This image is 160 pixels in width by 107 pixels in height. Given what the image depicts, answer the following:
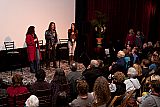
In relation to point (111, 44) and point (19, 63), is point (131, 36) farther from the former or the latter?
point (19, 63)

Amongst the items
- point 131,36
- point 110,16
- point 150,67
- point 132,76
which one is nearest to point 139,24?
point 110,16

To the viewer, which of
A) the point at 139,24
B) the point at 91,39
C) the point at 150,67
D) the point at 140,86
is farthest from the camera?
the point at 139,24

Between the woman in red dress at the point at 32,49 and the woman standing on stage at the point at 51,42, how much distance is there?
20.9 inches

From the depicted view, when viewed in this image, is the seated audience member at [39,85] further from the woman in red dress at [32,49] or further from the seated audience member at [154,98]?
the woman in red dress at [32,49]

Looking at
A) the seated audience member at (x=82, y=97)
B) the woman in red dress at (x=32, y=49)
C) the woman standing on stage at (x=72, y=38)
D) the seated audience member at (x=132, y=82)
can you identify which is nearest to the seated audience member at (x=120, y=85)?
the seated audience member at (x=132, y=82)

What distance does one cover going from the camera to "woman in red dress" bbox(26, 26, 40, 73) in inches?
357

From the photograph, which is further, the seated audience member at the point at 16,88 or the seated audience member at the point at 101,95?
the seated audience member at the point at 16,88

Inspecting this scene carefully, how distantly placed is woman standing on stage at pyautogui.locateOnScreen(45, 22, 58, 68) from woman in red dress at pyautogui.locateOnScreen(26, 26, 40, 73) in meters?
0.53

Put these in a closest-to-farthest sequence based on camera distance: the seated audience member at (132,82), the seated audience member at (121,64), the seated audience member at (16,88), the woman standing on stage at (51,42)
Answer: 1. the seated audience member at (16,88)
2. the seated audience member at (132,82)
3. the seated audience member at (121,64)
4. the woman standing on stage at (51,42)

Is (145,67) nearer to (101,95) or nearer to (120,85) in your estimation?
(120,85)

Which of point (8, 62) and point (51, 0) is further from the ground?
point (51, 0)

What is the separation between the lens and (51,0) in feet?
35.2

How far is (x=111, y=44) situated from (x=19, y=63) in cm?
441

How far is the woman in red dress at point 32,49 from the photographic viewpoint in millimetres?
9062
